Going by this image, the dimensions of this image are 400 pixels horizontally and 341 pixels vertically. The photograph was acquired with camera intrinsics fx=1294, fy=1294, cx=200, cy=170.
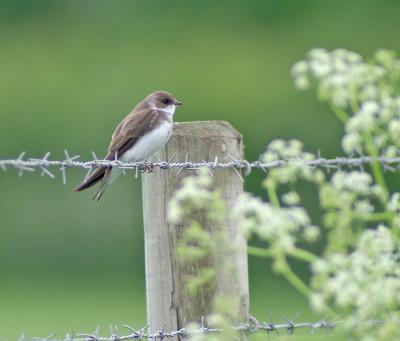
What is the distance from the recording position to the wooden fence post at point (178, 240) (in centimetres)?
504

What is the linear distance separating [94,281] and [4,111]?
3.40 meters

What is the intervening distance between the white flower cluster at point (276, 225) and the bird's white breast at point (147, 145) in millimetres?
2429

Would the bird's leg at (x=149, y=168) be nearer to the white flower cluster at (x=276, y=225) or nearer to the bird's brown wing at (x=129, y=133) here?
the white flower cluster at (x=276, y=225)

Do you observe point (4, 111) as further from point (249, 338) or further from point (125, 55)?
point (249, 338)

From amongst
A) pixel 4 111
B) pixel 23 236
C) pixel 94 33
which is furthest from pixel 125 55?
pixel 23 236

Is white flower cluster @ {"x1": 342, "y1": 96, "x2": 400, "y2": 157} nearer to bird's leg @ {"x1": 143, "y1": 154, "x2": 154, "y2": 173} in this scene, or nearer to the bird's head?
bird's leg @ {"x1": 143, "y1": 154, "x2": 154, "y2": 173}

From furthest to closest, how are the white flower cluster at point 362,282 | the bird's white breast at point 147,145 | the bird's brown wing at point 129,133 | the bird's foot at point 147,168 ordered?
the bird's brown wing at point 129,133 → the bird's white breast at point 147,145 → the bird's foot at point 147,168 → the white flower cluster at point 362,282

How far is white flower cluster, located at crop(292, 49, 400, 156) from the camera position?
15.1ft

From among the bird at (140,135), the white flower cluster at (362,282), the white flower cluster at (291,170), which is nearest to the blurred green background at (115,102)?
the bird at (140,135)

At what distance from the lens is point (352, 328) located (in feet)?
13.5

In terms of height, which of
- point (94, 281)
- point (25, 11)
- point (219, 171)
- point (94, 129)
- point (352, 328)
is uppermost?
point (25, 11)

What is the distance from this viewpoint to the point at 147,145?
6977 mm

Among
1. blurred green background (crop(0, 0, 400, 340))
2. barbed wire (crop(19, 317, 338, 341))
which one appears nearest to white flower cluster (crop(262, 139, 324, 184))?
barbed wire (crop(19, 317, 338, 341))

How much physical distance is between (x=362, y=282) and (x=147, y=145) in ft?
9.99
